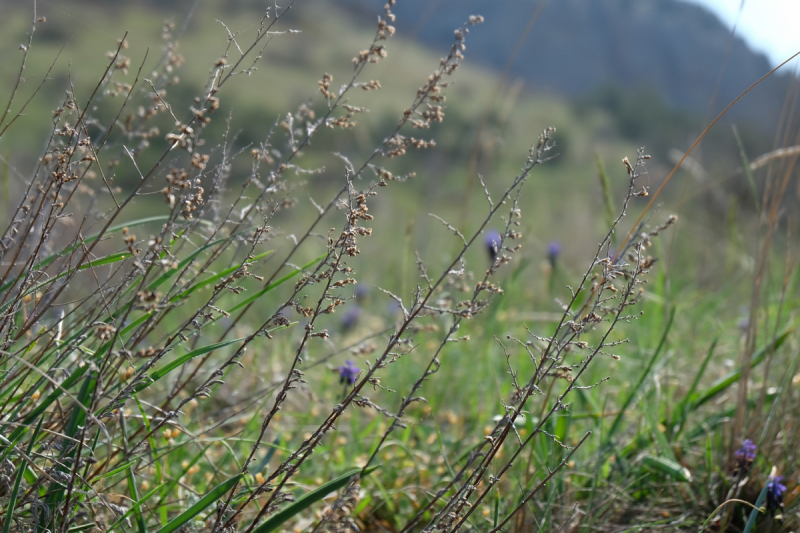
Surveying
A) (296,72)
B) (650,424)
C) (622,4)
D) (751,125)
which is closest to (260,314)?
(650,424)

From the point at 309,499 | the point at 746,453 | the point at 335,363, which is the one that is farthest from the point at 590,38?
the point at 309,499

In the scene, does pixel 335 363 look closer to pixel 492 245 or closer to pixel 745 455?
pixel 745 455

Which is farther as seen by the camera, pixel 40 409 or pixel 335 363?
pixel 335 363

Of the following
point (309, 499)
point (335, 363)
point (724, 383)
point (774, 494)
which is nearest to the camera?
point (309, 499)

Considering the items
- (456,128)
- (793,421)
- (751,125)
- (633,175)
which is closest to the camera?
(633,175)

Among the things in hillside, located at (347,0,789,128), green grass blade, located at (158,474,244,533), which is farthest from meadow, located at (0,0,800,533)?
hillside, located at (347,0,789,128)

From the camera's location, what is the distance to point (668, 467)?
155 centimetres

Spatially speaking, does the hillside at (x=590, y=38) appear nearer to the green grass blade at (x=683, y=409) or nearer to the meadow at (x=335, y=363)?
the meadow at (x=335, y=363)

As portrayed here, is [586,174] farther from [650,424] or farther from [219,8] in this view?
[650,424]

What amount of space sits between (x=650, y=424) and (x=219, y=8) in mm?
42564

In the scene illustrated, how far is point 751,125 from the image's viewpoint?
2278 cm

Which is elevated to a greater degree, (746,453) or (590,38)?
(590,38)

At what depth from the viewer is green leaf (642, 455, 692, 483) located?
1.52m

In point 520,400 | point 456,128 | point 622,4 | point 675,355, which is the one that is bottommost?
point 520,400
